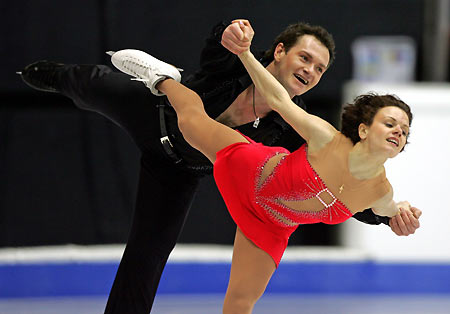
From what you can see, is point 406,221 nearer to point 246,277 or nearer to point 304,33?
point 246,277

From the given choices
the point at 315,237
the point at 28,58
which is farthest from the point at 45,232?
the point at 315,237

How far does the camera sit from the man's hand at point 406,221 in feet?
10.3

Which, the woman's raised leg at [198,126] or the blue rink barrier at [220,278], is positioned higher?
the woman's raised leg at [198,126]

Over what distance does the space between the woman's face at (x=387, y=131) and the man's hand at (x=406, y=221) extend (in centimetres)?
40

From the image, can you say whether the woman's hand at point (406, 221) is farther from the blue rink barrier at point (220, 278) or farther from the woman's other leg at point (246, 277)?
the blue rink barrier at point (220, 278)

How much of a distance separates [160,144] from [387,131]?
1.11 meters

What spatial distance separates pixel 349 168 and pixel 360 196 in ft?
0.48

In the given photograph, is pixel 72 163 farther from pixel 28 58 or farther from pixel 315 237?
pixel 315 237

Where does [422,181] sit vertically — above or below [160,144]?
below

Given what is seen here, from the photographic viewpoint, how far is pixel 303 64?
10.8 ft

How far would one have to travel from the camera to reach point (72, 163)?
551 cm

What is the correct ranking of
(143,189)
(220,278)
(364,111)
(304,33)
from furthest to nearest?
(220,278) → (143,189) → (304,33) → (364,111)

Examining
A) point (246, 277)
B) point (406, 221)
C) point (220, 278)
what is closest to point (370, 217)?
point (406, 221)

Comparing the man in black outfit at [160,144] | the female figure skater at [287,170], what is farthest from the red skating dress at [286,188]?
the man in black outfit at [160,144]
